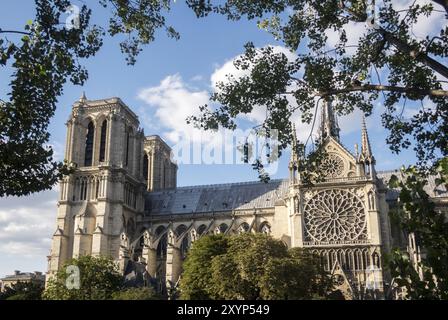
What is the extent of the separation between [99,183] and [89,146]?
6572 mm

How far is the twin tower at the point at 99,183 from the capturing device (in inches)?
2237

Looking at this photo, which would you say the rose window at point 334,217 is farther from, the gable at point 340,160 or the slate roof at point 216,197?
the slate roof at point 216,197

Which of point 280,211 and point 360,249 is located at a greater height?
point 280,211

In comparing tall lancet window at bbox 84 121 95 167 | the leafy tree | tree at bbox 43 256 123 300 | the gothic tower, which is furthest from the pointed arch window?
the gothic tower

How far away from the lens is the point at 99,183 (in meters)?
59.6

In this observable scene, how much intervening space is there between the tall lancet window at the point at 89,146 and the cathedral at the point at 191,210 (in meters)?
0.13

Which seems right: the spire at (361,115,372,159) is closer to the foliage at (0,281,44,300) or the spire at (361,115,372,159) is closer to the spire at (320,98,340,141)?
the spire at (320,98,340,141)

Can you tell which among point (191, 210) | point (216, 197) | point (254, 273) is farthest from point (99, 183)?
point (254, 273)

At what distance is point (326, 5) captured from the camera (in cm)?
1373

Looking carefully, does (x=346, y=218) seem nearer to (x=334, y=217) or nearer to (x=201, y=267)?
(x=334, y=217)

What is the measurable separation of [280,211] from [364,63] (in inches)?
1700

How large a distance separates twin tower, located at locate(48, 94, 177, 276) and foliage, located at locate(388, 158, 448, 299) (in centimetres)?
→ 5053
